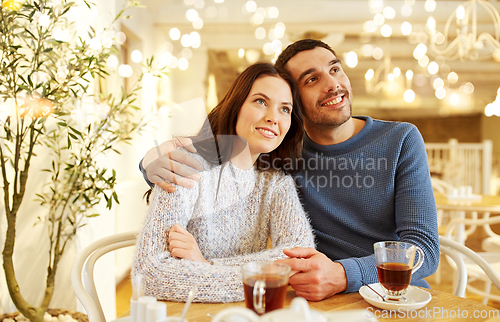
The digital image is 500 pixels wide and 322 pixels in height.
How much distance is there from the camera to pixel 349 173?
1345 mm

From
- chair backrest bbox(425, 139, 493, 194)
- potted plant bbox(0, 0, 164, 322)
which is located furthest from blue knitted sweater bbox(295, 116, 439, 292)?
chair backrest bbox(425, 139, 493, 194)

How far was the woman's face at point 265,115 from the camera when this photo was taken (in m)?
1.21

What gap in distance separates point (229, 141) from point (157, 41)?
373 centimetres

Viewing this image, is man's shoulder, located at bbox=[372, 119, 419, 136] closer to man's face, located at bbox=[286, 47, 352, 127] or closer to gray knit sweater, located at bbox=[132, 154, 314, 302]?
man's face, located at bbox=[286, 47, 352, 127]

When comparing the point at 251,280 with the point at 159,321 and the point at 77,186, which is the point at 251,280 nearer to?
the point at 159,321

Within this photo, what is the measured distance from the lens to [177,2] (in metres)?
4.64

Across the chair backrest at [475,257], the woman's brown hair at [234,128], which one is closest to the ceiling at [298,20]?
the woman's brown hair at [234,128]

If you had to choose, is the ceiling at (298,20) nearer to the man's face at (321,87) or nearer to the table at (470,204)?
the table at (470,204)

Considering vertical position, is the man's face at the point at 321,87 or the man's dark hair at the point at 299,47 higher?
the man's dark hair at the point at 299,47

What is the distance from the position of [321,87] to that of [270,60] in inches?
150

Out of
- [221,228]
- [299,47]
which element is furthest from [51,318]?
[299,47]

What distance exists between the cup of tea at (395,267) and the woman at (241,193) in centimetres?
26

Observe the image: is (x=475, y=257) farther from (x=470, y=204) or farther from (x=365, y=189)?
(x=470, y=204)

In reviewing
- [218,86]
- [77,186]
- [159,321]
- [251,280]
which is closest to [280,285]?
[251,280]
